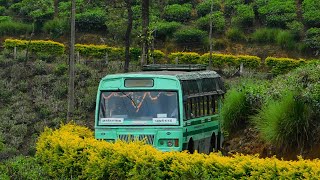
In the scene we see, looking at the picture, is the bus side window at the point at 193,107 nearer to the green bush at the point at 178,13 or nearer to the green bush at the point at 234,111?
the green bush at the point at 234,111

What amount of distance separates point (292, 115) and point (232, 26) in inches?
1224

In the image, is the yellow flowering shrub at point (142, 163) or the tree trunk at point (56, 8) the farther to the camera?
the tree trunk at point (56, 8)

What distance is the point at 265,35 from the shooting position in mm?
45250

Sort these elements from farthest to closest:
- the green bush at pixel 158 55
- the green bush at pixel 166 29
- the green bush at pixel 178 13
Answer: the green bush at pixel 178 13
the green bush at pixel 166 29
the green bush at pixel 158 55

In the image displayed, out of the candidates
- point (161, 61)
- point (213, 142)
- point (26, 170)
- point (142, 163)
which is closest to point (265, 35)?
point (161, 61)

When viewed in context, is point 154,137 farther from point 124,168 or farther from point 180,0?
point 180,0

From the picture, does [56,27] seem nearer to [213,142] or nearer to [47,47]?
[47,47]

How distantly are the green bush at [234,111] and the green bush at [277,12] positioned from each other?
2436 cm

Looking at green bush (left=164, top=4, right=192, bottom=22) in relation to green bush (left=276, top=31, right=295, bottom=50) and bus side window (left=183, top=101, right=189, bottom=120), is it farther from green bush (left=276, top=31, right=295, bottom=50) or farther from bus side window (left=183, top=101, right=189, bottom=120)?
bus side window (left=183, top=101, right=189, bottom=120)

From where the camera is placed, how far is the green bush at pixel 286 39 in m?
44.1

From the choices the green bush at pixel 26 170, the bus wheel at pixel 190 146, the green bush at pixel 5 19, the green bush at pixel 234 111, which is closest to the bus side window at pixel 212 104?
the green bush at pixel 234 111

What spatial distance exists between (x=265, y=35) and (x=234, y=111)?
945 inches

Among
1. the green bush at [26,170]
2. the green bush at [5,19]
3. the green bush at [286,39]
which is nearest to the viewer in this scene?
the green bush at [26,170]

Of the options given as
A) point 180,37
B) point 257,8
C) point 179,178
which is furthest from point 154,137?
point 257,8
